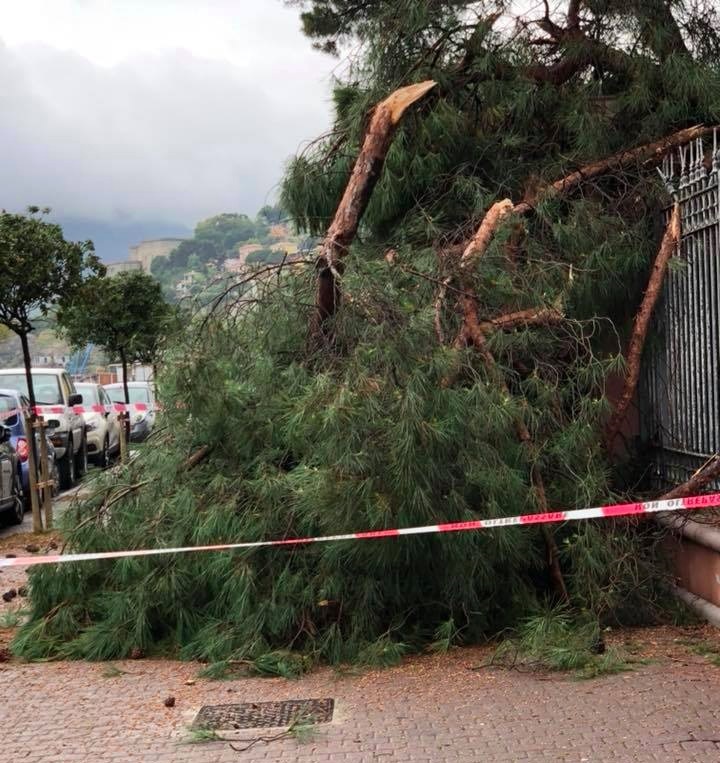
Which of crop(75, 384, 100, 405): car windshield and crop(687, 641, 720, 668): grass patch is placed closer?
crop(687, 641, 720, 668): grass patch

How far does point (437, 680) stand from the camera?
222 inches

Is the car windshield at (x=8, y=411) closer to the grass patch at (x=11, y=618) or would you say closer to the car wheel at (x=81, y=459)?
the car wheel at (x=81, y=459)

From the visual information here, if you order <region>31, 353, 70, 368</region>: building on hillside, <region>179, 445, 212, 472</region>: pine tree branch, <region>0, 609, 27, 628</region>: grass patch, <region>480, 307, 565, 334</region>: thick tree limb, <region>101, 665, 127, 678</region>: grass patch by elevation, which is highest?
<region>31, 353, 70, 368</region>: building on hillside

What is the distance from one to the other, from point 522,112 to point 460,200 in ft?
2.97

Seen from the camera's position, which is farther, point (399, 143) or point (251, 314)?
point (399, 143)

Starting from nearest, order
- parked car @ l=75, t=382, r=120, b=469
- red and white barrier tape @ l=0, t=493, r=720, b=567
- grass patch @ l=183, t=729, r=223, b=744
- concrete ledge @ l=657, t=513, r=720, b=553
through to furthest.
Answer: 1. grass patch @ l=183, t=729, r=223, b=744
2. red and white barrier tape @ l=0, t=493, r=720, b=567
3. concrete ledge @ l=657, t=513, r=720, b=553
4. parked car @ l=75, t=382, r=120, b=469

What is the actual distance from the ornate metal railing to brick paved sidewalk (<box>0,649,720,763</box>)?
2054 mm

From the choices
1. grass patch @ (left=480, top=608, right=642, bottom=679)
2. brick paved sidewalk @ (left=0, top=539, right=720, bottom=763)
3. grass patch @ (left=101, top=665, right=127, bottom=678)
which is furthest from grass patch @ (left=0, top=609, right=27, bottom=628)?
grass patch @ (left=480, top=608, right=642, bottom=679)

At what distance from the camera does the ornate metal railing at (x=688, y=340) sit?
7035 mm

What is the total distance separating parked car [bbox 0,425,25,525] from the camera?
12.5 metres

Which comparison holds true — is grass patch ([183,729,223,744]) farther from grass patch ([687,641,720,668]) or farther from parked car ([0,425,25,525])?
parked car ([0,425,25,525])

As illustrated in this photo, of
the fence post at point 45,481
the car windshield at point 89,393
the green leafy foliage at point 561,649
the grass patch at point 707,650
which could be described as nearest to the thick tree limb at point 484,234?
the green leafy foliage at point 561,649

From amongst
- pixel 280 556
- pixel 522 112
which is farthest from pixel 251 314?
pixel 522 112

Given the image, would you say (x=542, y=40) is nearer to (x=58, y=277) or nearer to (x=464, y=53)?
(x=464, y=53)
